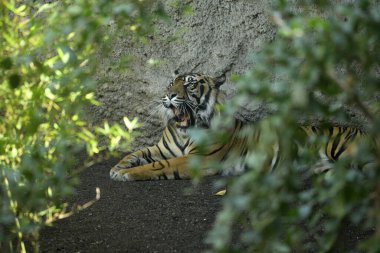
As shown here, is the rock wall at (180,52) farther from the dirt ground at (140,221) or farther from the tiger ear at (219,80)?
the dirt ground at (140,221)

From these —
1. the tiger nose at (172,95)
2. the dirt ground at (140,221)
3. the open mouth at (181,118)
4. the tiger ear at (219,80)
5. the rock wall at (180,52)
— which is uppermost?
the rock wall at (180,52)

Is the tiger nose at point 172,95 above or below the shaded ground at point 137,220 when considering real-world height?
above

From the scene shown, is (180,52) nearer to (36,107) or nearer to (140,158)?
(140,158)

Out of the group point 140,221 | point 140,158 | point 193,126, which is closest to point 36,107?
point 140,221

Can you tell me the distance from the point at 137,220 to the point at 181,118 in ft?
7.09

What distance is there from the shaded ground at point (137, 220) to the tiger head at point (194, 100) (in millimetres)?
→ 954

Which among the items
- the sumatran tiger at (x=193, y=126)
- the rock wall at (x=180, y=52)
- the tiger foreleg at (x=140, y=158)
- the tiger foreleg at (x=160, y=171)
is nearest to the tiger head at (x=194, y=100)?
the sumatran tiger at (x=193, y=126)

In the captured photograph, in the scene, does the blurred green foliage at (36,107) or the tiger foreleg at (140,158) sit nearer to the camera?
the blurred green foliage at (36,107)

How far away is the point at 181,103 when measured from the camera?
642cm

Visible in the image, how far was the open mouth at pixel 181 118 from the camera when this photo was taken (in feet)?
21.3

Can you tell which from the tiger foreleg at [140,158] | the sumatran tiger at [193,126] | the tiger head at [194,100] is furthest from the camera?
the tiger head at [194,100]

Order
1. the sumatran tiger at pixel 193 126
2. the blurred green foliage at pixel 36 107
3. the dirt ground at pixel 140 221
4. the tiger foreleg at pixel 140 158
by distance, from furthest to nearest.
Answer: the sumatran tiger at pixel 193 126 < the tiger foreleg at pixel 140 158 < the dirt ground at pixel 140 221 < the blurred green foliage at pixel 36 107

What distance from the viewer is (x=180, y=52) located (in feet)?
21.7

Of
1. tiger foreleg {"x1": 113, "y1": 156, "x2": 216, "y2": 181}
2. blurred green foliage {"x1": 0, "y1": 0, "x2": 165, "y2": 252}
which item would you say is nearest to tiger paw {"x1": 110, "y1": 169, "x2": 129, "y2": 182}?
tiger foreleg {"x1": 113, "y1": 156, "x2": 216, "y2": 181}
